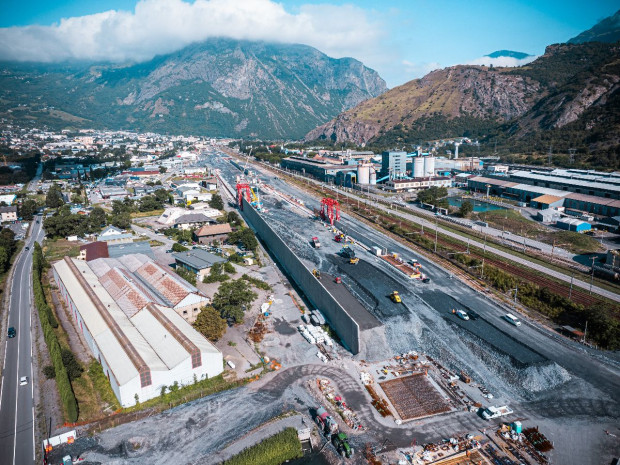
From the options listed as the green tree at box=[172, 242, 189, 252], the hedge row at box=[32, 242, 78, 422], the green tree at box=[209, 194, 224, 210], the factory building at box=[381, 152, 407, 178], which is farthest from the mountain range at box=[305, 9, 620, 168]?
the hedge row at box=[32, 242, 78, 422]

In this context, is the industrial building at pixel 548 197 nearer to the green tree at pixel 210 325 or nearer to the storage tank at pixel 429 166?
the storage tank at pixel 429 166

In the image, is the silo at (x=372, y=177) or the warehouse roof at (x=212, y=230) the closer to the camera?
the warehouse roof at (x=212, y=230)

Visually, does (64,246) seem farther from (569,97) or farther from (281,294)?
(569,97)

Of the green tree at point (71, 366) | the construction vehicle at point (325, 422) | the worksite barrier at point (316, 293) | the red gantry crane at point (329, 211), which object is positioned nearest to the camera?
the construction vehicle at point (325, 422)

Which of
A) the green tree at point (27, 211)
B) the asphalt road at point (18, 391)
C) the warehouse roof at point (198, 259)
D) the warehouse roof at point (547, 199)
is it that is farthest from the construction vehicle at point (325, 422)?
the green tree at point (27, 211)

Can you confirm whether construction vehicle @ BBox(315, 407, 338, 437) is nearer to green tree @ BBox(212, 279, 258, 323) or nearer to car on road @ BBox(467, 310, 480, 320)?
green tree @ BBox(212, 279, 258, 323)

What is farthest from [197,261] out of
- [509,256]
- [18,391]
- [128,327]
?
[509,256]
